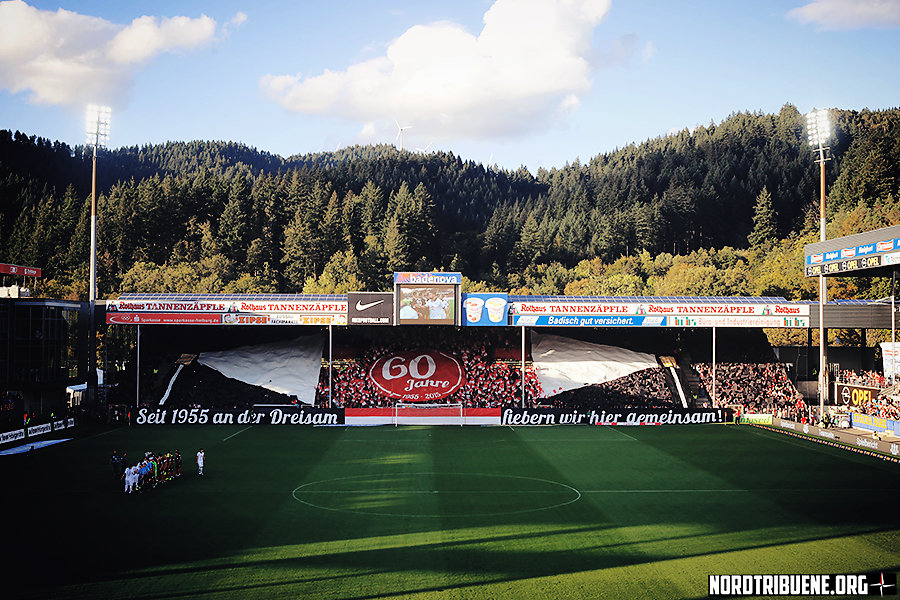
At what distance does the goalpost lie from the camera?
47.7 metres

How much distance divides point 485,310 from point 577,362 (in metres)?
10.2

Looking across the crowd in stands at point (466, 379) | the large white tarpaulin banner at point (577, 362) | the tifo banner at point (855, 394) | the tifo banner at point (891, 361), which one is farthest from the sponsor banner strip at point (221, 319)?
the tifo banner at point (855, 394)

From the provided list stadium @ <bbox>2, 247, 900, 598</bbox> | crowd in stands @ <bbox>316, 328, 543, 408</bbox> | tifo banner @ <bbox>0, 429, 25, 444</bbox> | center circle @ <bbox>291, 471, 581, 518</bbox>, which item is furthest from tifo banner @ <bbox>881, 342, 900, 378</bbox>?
tifo banner @ <bbox>0, 429, 25, 444</bbox>

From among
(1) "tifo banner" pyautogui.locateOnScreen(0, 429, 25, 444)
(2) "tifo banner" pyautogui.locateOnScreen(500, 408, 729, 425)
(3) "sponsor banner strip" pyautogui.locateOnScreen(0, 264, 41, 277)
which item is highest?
(3) "sponsor banner strip" pyautogui.locateOnScreen(0, 264, 41, 277)

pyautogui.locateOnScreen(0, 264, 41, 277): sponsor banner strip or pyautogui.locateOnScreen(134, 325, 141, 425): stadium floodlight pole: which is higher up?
pyautogui.locateOnScreen(0, 264, 41, 277): sponsor banner strip

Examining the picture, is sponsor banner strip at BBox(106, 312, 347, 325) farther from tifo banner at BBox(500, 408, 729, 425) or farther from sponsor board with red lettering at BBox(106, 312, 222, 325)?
tifo banner at BBox(500, 408, 729, 425)

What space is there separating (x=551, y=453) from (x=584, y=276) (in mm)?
93252

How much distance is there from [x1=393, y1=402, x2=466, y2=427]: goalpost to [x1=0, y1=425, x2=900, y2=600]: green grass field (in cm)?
1076

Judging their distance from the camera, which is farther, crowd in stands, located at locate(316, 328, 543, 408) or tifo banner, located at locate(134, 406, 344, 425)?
crowd in stands, located at locate(316, 328, 543, 408)

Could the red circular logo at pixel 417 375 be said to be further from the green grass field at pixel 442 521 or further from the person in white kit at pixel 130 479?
the person in white kit at pixel 130 479

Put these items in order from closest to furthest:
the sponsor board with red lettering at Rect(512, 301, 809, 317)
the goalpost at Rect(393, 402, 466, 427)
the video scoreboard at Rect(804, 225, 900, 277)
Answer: the video scoreboard at Rect(804, 225, 900, 277) < the goalpost at Rect(393, 402, 466, 427) < the sponsor board with red lettering at Rect(512, 301, 809, 317)

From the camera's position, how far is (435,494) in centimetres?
2592

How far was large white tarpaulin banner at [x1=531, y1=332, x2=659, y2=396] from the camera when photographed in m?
55.6

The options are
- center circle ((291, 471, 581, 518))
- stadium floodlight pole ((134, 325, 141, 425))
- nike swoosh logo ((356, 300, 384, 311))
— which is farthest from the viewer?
nike swoosh logo ((356, 300, 384, 311))
